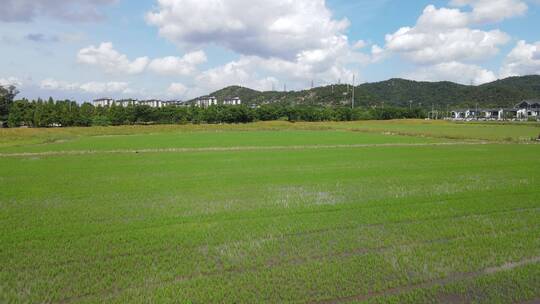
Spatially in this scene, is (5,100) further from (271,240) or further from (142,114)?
(271,240)

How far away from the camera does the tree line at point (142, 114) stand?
3580 inches

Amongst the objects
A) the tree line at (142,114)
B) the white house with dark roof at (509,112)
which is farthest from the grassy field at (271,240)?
the white house with dark roof at (509,112)

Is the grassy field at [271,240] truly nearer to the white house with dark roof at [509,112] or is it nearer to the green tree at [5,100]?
the green tree at [5,100]

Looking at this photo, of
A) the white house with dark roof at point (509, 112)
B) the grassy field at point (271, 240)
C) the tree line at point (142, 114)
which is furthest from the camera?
the white house with dark roof at point (509, 112)

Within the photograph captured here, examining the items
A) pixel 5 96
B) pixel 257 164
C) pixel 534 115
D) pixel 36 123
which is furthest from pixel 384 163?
pixel 534 115

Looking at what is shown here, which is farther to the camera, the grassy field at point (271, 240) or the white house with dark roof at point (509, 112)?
the white house with dark roof at point (509, 112)

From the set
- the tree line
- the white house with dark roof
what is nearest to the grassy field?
the tree line

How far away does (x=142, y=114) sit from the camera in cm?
10544

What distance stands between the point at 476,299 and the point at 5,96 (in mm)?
115653

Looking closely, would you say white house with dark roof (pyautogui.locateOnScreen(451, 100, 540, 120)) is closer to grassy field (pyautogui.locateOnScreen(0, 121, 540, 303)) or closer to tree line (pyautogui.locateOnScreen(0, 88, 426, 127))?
tree line (pyautogui.locateOnScreen(0, 88, 426, 127))

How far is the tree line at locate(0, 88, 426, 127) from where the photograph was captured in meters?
90.9

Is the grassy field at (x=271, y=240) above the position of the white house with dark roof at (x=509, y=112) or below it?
below

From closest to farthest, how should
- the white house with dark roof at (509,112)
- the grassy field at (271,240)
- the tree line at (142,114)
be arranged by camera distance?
the grassy field at (271,240)
the tree line at (142,114)
the white house with dark roof at (509,112)

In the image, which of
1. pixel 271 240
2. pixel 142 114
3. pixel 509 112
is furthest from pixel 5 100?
pixel 509 112
